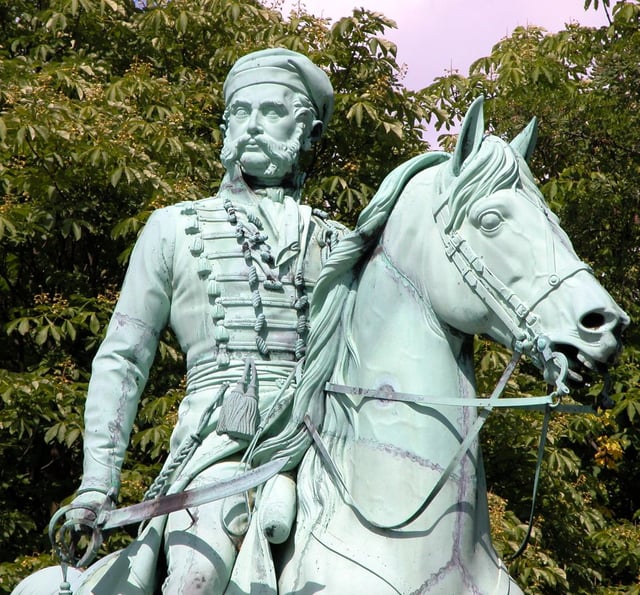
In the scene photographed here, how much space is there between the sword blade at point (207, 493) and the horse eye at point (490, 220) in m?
1.01

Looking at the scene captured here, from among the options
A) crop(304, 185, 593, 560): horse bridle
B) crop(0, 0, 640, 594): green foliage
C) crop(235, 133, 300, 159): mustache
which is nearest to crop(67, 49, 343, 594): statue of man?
crop(235, 133, 300, 159): mustache

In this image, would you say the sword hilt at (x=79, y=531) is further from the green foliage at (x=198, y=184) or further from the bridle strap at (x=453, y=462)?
the green foliage at (x=198, y=184)

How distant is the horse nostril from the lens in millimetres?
4953

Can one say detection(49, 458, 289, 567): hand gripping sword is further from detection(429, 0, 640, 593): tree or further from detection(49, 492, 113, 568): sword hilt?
detection(429, 0, 640, 593): tree

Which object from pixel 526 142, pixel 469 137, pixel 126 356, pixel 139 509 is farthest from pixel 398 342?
pixel 126 356

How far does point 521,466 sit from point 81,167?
13.1 ft

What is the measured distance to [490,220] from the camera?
516 cm

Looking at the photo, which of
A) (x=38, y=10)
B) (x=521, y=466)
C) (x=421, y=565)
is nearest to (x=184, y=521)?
(x=421, y=565)

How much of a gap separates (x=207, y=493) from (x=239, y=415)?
1.13 feet

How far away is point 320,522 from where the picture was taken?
17.3 feet

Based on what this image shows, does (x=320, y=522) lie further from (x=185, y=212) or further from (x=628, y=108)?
(x=628, y=108)

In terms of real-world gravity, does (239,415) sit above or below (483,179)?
below

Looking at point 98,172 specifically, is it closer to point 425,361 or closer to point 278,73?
point 278,73

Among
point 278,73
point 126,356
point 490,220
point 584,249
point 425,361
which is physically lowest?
point 584,249
